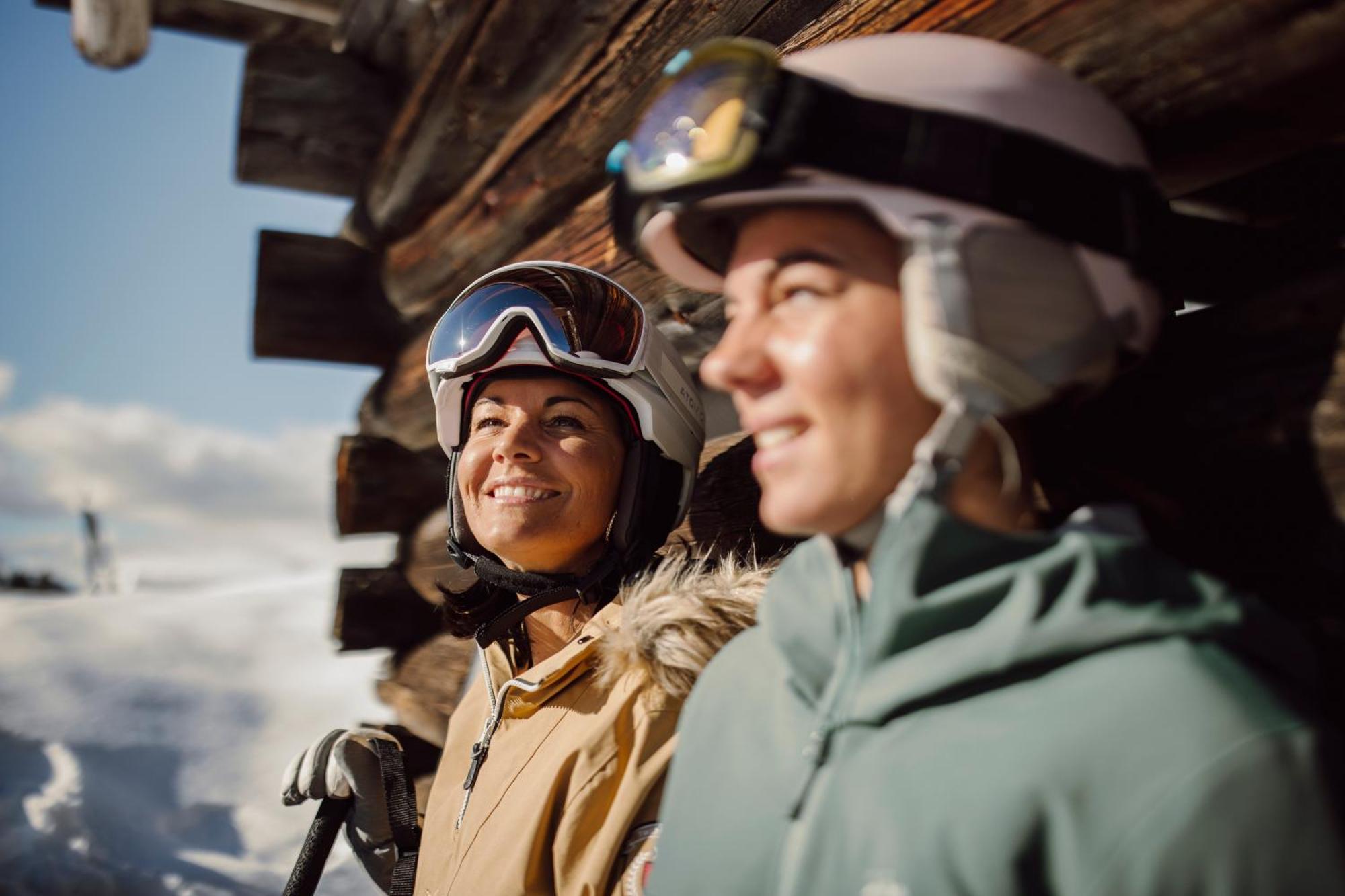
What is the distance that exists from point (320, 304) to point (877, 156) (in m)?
4.42

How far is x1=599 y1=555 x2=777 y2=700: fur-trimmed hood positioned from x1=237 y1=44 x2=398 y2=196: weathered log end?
366 centimetres

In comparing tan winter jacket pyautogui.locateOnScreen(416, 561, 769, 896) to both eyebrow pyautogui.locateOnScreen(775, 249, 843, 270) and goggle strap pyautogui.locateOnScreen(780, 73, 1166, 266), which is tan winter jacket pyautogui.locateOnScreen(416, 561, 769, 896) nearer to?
eyebrow pyautogui.locateOnScreen(775, 249, 843, 270)

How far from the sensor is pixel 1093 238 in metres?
1.28

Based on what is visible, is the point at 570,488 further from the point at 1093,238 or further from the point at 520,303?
the point at 1093,238

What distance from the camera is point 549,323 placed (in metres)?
2.52

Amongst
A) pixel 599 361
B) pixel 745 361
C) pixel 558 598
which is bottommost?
pixel 558 598

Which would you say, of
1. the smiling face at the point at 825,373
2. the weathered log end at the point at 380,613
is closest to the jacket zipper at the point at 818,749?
the smiling face at the point at 825,373

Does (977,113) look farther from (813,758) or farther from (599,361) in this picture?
(599,361)

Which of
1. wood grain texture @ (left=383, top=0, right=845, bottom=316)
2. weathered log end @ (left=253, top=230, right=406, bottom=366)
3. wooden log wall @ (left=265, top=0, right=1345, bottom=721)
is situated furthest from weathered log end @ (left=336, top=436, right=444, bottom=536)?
wooden log wall @ (left=265, top=0, right=1345, bottom=721)

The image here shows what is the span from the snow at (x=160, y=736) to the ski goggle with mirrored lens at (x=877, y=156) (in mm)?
4316

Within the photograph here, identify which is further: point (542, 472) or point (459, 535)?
point (459, 535)

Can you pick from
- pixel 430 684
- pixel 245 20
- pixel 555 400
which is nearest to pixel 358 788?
pixel 555 400

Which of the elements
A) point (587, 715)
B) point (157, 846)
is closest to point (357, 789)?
point (587, 715)

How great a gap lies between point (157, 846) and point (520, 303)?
14.8 ft
